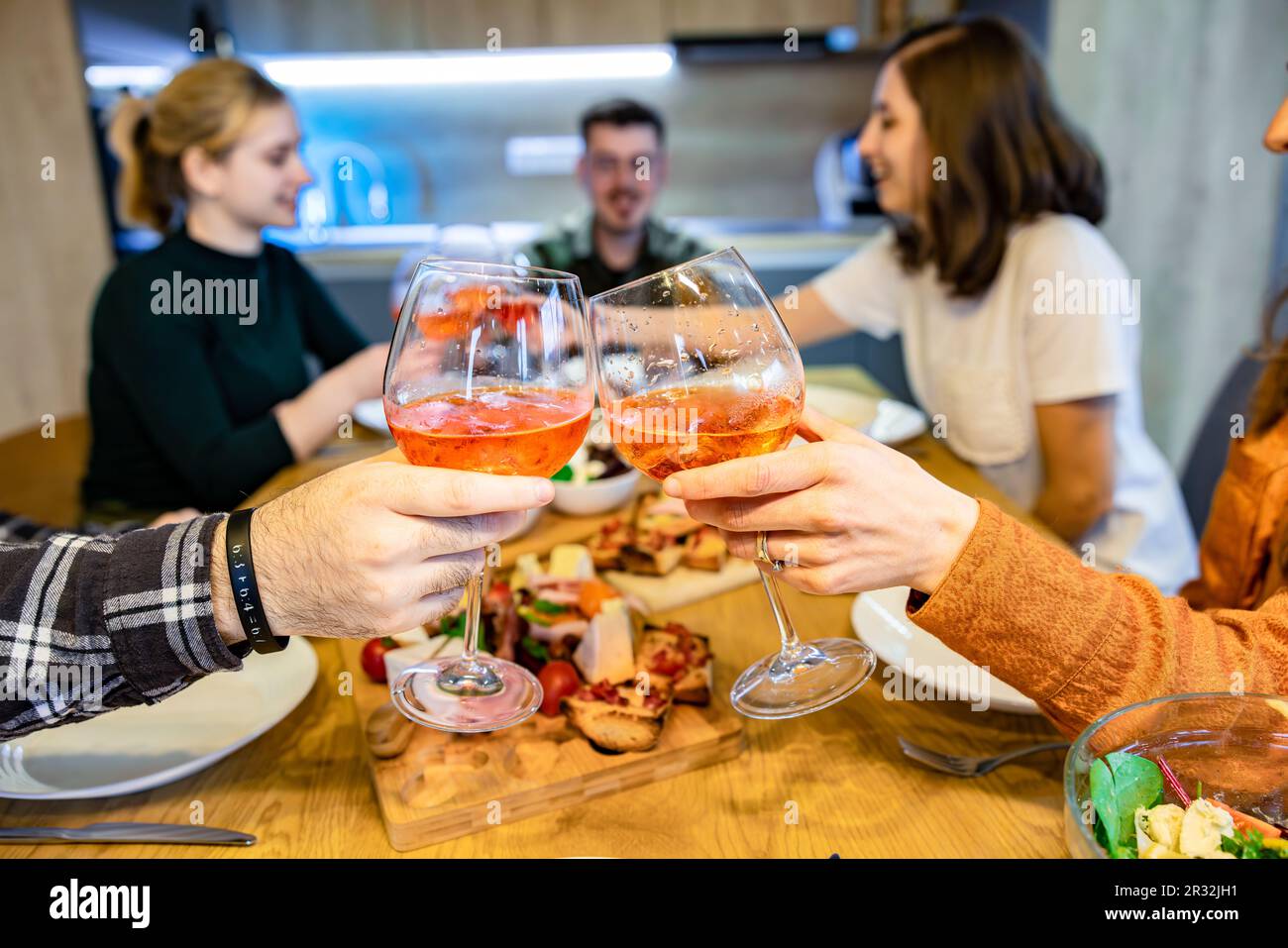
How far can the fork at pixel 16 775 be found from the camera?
82 centimetres

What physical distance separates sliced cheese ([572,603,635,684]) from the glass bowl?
423mm

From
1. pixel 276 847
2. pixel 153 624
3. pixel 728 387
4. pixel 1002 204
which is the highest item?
pixel 1002 204

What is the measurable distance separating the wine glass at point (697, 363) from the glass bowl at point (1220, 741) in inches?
13.6

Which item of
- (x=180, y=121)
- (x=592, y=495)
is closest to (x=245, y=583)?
(x=592, y=495)

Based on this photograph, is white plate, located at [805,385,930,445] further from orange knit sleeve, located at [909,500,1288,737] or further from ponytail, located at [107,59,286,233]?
ponytail, located at [107,59,286,233]

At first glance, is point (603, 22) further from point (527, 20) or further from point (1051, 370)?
point (1051, 370)

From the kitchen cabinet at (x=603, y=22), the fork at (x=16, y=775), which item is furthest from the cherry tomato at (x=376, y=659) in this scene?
the kitchen cabinet at (x=603, y=22)

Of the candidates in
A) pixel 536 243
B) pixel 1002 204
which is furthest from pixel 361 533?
pixel 536 243

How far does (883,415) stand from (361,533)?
1353 mm

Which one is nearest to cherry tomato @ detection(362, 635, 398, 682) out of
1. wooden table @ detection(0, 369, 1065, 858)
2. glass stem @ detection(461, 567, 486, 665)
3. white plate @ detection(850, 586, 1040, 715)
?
wooden table @ detection(0, 369, 1065, 858)

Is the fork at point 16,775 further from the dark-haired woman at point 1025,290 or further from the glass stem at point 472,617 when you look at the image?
the dark-haired woman at point 1025,290

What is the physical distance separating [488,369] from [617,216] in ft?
8.74
